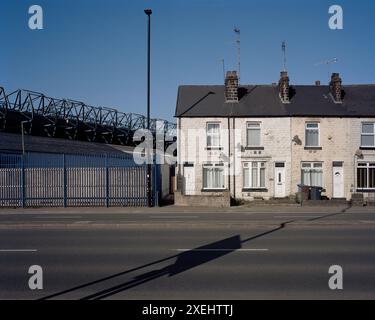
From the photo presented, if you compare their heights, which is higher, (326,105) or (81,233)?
(326,105)

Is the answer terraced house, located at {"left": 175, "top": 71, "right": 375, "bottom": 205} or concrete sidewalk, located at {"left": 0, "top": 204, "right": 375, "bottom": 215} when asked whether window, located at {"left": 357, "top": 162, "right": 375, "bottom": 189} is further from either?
concrete sidewalk, located at {"left": 0, "top": 204, "right": 375, "bottom": 215}

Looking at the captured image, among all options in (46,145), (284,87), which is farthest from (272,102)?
(46,145)

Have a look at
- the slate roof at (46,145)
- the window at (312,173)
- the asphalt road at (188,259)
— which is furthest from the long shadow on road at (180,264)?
the slate roof at (46,145)

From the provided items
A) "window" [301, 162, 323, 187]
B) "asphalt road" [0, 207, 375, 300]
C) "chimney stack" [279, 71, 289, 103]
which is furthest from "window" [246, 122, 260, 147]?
"asphalt road" [0, 207, 375, 300]

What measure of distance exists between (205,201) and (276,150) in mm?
6997

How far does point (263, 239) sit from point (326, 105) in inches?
735

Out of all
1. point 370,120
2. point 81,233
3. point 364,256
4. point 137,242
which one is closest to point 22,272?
point 137,242

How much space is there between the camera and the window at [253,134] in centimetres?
2673

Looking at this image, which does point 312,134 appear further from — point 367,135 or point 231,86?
point 231,86

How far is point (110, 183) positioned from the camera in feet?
72.3

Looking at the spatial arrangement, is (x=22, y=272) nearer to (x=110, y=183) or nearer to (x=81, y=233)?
(x=81, y=233)
